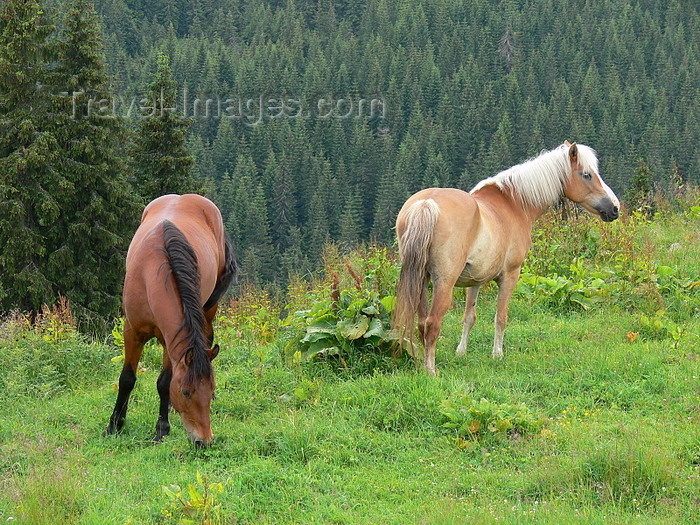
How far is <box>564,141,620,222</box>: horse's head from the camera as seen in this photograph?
26.7 feet

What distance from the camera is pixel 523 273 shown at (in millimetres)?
10016

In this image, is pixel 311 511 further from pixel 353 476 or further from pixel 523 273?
pixel 523 273

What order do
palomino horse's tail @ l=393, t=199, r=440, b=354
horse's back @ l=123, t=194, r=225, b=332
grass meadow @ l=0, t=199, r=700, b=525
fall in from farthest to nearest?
palomino horse's tail @ l=393, t=199, r=440, b=354 → horse's back @ l=123, t=194, r=225, b=332 → grass meadow @ l=0, t=199, r=700, b=525

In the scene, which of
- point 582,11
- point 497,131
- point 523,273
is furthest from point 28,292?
point 582,11

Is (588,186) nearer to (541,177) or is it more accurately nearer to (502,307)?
(541,177)

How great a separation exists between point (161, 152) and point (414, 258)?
73.1ft

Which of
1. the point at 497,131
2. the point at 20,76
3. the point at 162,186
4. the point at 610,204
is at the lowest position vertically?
the point at 497,131

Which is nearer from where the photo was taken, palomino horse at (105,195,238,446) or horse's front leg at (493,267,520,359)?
palomino horse at (105,195,238,446)

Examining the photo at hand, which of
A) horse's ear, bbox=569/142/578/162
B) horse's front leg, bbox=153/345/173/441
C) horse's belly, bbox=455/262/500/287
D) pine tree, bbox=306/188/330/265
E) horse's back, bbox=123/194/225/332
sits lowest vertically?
pine tree, bbox=306/188/330/265

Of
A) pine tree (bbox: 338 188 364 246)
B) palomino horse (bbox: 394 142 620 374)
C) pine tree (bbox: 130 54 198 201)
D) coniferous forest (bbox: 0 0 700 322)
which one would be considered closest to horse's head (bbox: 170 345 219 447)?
palomino horse (bbox: 394 142 620 374)

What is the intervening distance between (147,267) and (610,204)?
5296mm

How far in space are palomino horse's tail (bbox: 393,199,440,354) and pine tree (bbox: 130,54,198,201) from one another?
20802 millimetres

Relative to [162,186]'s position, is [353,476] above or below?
above

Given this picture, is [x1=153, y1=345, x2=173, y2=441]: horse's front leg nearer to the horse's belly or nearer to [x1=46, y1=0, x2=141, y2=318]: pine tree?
the horse's belly
